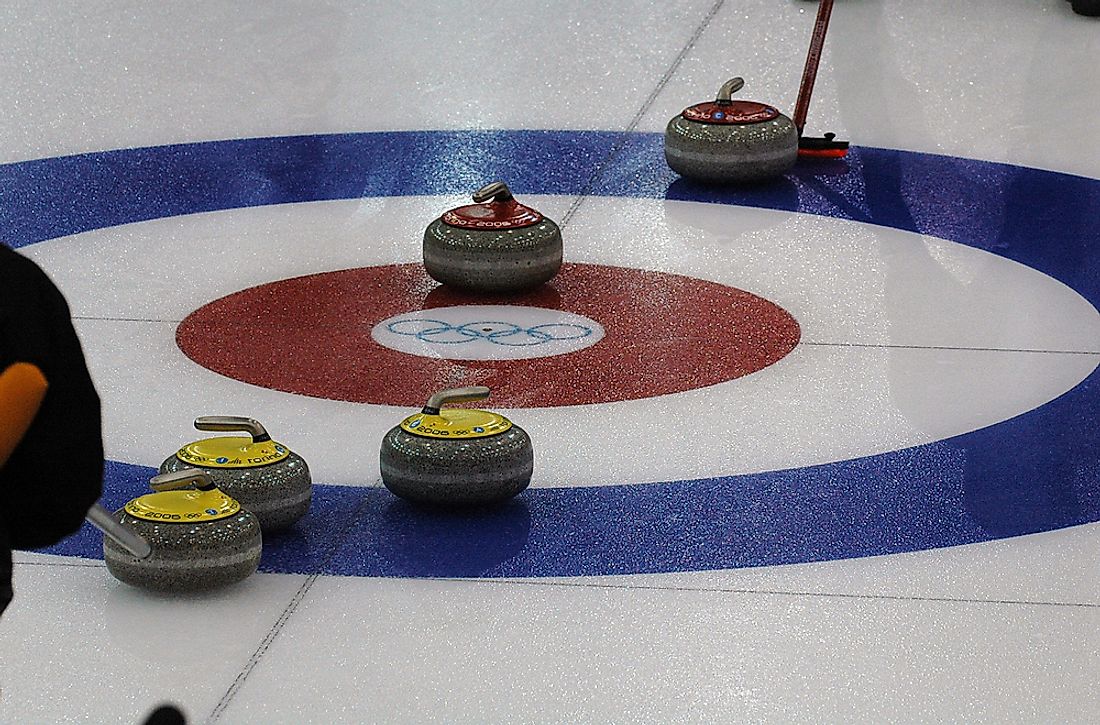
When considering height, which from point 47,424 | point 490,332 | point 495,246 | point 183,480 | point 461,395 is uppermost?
point 47,424

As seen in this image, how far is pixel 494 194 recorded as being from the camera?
665cm

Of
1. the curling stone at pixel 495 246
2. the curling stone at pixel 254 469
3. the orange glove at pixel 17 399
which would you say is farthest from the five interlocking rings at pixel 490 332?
the orange glove at pixel 17 399

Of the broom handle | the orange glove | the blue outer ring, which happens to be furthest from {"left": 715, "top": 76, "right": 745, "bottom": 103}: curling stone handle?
the orange glove

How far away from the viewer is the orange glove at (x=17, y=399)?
2023mm

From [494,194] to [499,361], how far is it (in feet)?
2.11

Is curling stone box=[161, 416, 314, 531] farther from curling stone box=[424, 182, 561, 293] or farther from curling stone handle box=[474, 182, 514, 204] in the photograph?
curling stone box=[424, 182, 561, 293]

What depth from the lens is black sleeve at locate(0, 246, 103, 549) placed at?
204cm

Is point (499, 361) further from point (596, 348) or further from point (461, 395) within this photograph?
point (461, 395)

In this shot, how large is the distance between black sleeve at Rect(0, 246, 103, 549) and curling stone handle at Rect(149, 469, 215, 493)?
2.15 metres

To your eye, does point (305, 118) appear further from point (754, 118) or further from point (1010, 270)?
point (1010, 270)

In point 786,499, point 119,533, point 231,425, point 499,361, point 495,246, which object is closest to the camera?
point 119,533

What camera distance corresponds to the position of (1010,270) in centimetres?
746

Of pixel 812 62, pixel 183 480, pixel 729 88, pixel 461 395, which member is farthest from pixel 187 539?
pixel 812 62

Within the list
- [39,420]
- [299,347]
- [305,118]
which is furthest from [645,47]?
[39,420]
